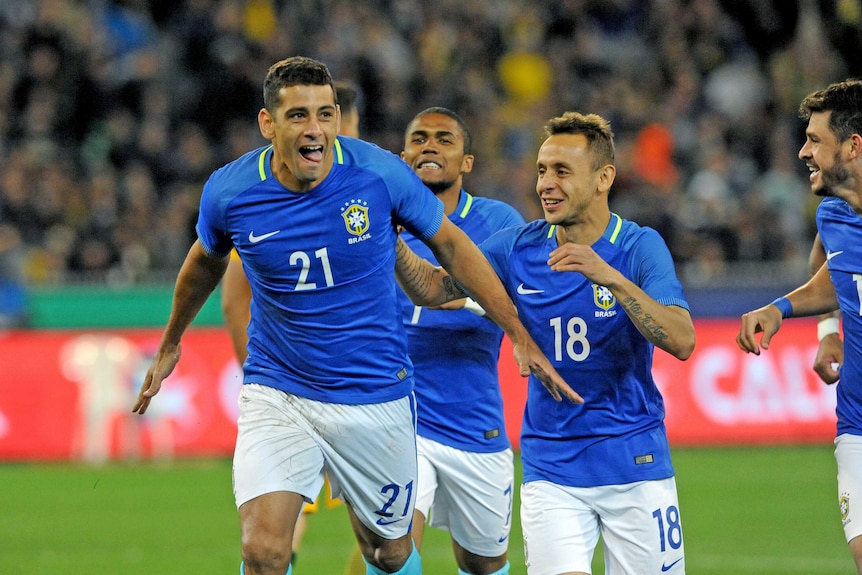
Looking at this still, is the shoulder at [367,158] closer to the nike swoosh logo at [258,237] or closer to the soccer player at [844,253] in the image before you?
the nike swoosh logo at [258,237]

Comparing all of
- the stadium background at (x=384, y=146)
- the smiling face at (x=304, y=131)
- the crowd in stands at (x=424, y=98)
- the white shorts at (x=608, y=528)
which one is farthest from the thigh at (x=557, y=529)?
the crowd in stands at (x=424, y=98)

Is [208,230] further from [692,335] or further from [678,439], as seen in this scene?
[678,439]

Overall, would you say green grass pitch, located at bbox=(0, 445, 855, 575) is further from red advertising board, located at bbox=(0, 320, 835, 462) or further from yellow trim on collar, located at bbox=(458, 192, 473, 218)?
yellow trim on collar, located at bbox=(458, 192, 473, 218)

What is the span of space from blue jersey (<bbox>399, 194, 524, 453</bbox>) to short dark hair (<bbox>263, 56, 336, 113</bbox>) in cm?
166

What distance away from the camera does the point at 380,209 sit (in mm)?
6340

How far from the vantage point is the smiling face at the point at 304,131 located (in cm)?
619

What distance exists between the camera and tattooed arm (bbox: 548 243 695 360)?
5.73m

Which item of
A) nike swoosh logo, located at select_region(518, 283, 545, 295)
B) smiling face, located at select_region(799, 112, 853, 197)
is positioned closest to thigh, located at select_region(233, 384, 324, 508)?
nike swoosh logo, located at select_region(518, 283, 545, 295)

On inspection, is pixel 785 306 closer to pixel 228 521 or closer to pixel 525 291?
pixel 525 291

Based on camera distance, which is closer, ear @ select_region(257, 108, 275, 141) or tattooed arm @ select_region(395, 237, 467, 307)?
ear @ select_region(257, 108, 275, 141)

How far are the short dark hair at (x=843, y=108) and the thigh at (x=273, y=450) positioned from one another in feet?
9.08

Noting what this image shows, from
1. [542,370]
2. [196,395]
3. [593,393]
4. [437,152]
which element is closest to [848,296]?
[593,393]

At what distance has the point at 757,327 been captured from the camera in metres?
6.39

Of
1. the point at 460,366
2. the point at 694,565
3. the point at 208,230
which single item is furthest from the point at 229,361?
the point at 208,230
